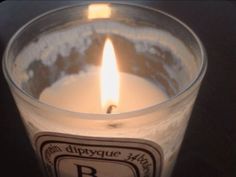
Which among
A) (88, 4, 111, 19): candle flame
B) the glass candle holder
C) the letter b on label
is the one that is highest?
(88, 4, 111, 19): candle flame

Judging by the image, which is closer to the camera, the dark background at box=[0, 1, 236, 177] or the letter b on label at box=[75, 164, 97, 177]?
the letter b on label at box=[75, 164, 97, 177]

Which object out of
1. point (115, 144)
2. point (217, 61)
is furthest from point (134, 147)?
point (217, 61)

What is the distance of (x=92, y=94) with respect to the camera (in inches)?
12.3

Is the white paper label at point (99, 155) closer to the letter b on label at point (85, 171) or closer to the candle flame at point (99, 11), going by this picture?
the letter b on label at point (85, 171)

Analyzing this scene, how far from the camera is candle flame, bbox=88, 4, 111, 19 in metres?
0.31

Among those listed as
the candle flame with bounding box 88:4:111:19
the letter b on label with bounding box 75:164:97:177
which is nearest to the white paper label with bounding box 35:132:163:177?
the letter b on label with bounding box 75:164:97:177

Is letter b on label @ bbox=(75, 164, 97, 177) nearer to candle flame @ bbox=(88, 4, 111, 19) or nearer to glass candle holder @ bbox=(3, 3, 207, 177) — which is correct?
glass candle holder @ bbox=(3, 3, 207, 177)

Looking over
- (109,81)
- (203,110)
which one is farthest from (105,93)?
(203,110)

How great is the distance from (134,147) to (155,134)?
2cm

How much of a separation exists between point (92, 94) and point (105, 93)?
16 millimetres

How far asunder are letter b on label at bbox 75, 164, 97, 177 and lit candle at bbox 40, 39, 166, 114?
0.06 metres

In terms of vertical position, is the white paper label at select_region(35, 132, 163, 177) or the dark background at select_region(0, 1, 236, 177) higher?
the dark background at select_region(0, 1, 236, 177)

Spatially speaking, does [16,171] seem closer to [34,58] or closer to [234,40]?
[34,58]

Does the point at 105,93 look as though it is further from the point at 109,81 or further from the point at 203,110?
the point at 203,110
